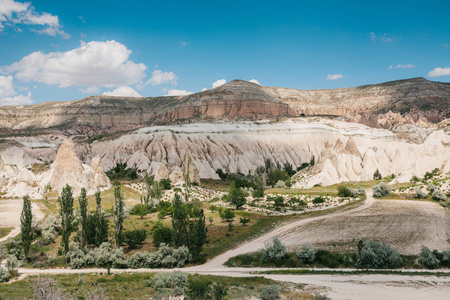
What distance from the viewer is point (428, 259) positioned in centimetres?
2123

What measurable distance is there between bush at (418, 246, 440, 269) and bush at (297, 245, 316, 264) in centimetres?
656

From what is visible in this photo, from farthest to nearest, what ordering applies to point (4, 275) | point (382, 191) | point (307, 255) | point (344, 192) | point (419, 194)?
1. point (344, 192)
2. point (382, 191)
3. point (419, 194)
4. point (307, 255)
5. point (4, 275)

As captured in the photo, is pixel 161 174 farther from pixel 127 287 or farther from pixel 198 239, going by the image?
pixel 127 287

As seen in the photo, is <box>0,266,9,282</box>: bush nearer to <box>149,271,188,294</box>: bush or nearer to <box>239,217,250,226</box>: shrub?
<box>149,271,188,294</box>: bush

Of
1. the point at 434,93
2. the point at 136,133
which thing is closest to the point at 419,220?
the point at 136,133

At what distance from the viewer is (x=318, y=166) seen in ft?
200

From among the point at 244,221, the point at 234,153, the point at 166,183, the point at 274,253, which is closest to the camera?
the point at 274,253

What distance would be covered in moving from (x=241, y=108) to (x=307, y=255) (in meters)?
113

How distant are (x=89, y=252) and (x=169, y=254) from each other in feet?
19.3

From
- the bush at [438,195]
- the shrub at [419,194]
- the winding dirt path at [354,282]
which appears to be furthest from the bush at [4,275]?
the bush at [438,195]

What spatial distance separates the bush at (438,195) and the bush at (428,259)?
16.1 m

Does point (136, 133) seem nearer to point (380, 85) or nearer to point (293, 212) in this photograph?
point (293, 212)

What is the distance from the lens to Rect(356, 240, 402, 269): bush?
2155cm

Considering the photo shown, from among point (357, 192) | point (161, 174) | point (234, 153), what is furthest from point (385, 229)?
point (234, 153)
